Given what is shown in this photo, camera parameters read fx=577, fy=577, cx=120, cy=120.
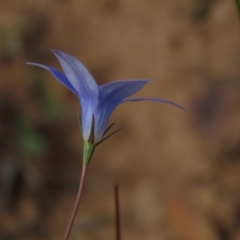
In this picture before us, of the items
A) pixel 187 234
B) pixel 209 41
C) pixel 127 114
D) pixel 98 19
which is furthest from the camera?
pixel 98 19

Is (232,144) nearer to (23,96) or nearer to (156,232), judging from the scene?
(156,232)

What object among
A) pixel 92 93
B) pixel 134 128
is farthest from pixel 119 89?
pixel 134 128

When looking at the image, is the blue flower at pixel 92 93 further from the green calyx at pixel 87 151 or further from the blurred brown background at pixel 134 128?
the blurred brown background at pixel 134 128

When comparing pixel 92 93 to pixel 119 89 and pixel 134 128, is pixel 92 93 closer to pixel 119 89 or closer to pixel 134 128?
pixel 119 89

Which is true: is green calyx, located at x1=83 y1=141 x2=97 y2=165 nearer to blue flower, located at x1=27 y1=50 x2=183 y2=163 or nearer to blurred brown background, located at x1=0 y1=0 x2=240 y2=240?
blue flower, located at x1=27 y1=50 x2=183 y2=163

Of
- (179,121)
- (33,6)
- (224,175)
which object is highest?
→ (33,6)

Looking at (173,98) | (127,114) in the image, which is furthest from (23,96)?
(173,98)

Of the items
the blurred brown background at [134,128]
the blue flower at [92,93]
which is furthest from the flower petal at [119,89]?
the blurred brown background at [134,128]

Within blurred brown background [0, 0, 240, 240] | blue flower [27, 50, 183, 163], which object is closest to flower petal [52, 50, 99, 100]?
blue flower [27, 50, 183, 163]
